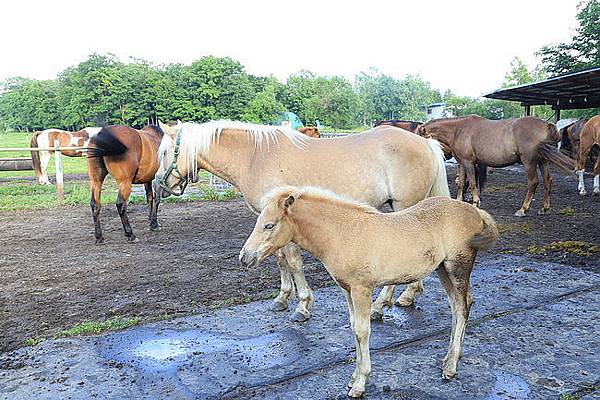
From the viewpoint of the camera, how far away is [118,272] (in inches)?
227

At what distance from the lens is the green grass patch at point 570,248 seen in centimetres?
600

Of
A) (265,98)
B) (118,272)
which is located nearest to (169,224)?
(118,272)

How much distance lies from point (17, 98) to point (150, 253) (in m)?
64.9

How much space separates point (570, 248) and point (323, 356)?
452 centimetres

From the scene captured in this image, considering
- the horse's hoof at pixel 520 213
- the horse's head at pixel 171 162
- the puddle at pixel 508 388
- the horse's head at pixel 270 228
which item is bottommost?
the horse's hoof at pixel 520 213

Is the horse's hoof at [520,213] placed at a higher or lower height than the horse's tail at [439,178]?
lower

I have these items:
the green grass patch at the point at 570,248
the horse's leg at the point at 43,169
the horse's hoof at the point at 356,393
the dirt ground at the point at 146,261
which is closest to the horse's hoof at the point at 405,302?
the dirt ground at the point at 146,261

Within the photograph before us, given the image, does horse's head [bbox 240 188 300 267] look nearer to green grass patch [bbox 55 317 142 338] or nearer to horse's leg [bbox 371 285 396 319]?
horse's leg [bbox 371 285 396 319]

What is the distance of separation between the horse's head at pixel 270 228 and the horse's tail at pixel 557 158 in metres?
7.07

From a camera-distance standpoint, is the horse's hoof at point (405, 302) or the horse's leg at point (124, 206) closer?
the horse's hoof at point (405, 302)

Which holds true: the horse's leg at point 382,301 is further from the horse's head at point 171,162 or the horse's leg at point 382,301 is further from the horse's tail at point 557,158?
the horse's tail at point 557,158

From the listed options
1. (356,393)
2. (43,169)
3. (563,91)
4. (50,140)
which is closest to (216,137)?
(356,393)

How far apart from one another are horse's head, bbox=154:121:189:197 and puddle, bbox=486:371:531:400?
3.32 metres

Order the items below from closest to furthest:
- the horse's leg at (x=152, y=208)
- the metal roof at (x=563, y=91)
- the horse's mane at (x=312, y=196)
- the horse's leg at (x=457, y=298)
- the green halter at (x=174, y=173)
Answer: the horse's mane at (x=312, y=196) → the horse's leg at (x=457, y=298) → the green halter at (x=174, y=173) → the horse's leg at (x=152, y=208) → the metal roof at (x=563, y=91)
